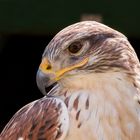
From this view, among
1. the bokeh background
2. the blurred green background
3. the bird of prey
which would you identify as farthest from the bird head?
the blurred green background

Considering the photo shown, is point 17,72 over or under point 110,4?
under

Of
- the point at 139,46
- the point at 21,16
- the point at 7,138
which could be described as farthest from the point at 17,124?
the point at 139,46

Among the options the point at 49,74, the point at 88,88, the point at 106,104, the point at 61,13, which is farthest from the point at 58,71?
the point at 61,13

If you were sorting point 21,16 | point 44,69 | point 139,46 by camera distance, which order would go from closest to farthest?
point 44,69
point 21,16
point 139,46

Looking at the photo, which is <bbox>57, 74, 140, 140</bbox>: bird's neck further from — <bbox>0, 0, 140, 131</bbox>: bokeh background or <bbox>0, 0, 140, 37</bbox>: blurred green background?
<bbox>0, 0, 140, 37</bbox>: blurred green background

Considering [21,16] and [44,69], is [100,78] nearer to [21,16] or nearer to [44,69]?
[44,69]

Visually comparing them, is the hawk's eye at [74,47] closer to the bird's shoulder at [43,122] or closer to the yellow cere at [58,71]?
the yellow cere at [58,71]

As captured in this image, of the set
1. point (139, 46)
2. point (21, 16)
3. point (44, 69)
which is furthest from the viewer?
point (139, 46)

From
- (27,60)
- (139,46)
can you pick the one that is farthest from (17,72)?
(139,46)

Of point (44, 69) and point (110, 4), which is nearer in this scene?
point (44, 69)

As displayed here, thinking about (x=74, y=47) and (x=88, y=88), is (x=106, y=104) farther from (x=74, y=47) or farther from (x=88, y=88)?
(x=74, y=47)
